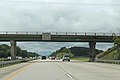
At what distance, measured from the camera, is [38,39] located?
78.9m

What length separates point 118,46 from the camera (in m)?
80.4

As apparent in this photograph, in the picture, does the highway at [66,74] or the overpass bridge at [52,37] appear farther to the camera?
the overpass bridge at [52,37]

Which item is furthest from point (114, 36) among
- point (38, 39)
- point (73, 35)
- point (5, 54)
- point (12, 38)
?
point (5, 54)

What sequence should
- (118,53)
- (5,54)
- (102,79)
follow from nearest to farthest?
(102,79) → (118,53) → (5,54)

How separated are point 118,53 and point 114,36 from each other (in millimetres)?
4884

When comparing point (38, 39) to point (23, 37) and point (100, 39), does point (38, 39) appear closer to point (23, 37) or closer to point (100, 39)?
point (23, 37)

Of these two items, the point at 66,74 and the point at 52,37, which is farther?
the point at 52,37

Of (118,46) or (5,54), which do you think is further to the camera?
(5,54)

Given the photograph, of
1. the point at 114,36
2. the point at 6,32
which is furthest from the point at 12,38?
the point at 114,36

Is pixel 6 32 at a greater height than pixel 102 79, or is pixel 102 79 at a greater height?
pixel 6 32

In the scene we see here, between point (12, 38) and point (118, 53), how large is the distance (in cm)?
2804

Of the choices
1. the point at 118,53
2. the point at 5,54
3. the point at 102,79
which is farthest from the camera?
the point at 5,54

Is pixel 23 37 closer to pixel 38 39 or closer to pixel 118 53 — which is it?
pixel 38 39

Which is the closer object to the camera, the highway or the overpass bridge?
the highway
